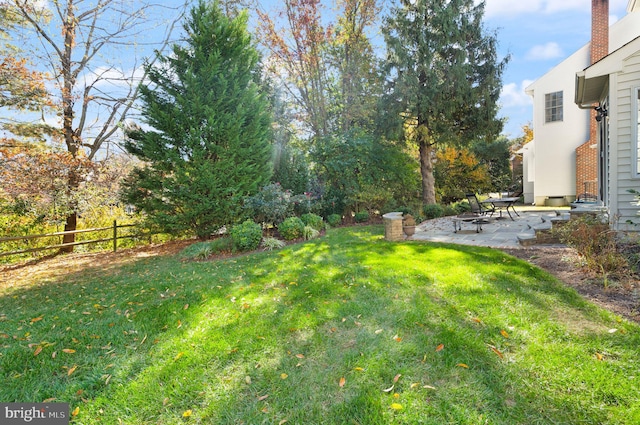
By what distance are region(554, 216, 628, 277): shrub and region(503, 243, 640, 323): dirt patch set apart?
0.44 ft

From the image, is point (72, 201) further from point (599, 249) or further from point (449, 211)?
point (449, 211)

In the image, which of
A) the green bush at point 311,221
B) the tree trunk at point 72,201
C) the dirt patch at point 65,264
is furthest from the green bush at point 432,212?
the tree trunk at point 72,201

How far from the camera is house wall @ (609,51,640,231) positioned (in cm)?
570

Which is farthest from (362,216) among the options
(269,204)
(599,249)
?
(599,249)

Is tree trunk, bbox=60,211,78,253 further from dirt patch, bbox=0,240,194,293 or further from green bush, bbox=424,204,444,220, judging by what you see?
green bush, bbox=424,204,444,220

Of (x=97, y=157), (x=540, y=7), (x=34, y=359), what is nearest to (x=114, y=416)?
(x=34, y=359)

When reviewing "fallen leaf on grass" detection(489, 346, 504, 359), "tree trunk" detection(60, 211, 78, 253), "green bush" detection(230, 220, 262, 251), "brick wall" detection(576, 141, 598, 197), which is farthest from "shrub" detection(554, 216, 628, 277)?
"tree trunk" detection(60, 211, 78, 253)

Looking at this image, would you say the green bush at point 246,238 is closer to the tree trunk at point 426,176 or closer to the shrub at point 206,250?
the shrub at point 206,250

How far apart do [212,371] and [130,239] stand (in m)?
10.3

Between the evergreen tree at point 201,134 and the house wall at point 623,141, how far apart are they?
850 cm

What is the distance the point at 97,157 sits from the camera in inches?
448

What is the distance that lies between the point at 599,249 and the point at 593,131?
40.7 ft

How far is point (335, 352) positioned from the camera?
107 inches

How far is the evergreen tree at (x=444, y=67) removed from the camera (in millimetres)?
11938
